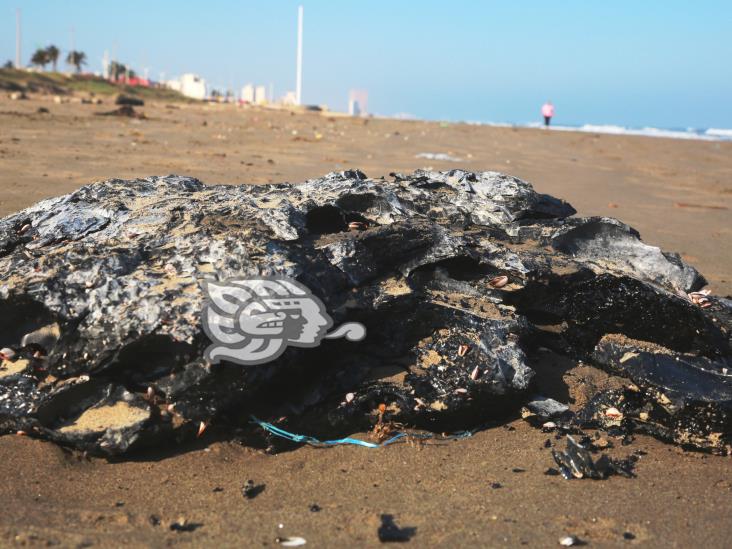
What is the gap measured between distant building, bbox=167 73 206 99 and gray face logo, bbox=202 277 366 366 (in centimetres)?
5737

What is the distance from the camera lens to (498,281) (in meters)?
3.31

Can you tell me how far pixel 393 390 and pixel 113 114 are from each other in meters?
13.4

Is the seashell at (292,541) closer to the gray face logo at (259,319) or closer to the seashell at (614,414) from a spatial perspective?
the gray face logo at (259,319)

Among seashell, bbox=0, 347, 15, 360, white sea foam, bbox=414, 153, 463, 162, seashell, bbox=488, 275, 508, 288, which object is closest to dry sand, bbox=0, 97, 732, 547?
seashell, bbox=0, 347, 15, 360

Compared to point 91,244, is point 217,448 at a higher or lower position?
lower

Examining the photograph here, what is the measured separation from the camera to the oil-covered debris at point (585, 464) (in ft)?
8.78

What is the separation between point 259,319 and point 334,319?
33 cm

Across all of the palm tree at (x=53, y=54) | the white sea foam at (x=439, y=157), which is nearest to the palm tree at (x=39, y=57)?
the palm tree at (x=53, y=54)

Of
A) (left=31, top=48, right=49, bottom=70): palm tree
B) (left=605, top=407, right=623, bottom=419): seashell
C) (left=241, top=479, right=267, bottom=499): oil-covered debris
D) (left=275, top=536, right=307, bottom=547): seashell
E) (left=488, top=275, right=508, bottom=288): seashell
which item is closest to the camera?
(left=275, top=536, right=307, bottom=547): seashell

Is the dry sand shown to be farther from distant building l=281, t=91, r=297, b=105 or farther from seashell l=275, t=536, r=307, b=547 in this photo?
distant building l=281, t=91, r=297, b=105

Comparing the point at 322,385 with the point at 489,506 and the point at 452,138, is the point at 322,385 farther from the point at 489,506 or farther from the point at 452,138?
the point at 452,138

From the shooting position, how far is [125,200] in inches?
137

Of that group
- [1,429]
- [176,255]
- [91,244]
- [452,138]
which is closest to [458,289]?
[176,255]

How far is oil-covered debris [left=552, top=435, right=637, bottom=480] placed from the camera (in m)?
2.68
